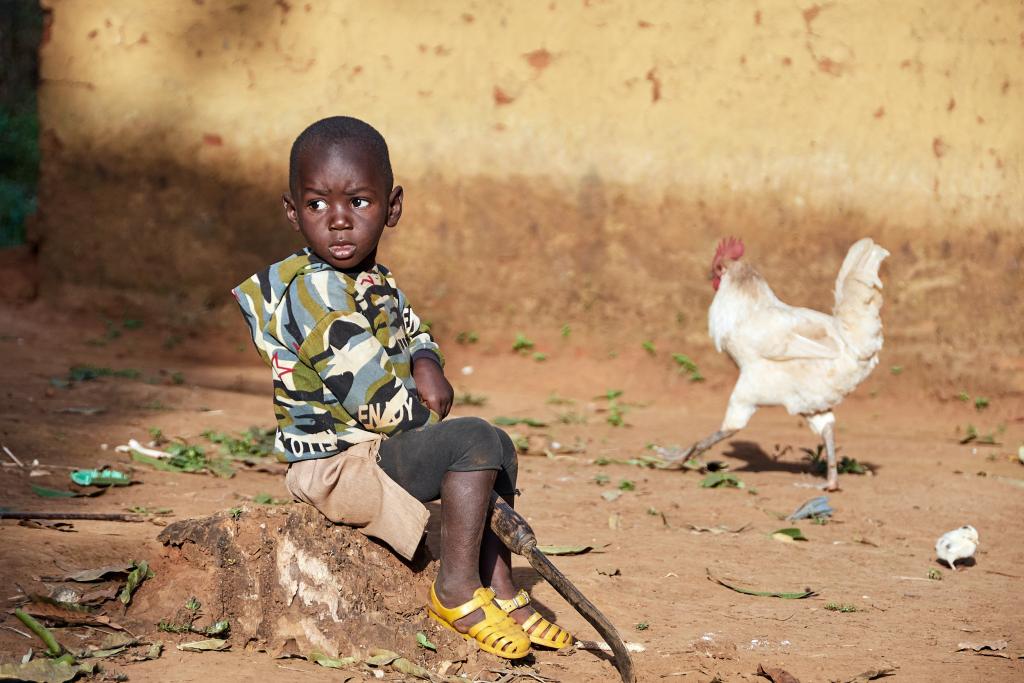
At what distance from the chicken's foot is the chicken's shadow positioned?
0.39m

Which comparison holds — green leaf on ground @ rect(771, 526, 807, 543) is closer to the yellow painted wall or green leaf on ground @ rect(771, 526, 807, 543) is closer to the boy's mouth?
the boy's mouth

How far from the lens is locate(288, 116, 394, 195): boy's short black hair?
9.85 feet

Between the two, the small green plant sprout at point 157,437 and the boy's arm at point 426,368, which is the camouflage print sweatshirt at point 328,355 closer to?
the boy's arm at point 426,368

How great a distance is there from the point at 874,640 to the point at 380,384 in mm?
1913

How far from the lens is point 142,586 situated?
321 cm

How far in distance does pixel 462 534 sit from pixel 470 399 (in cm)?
487

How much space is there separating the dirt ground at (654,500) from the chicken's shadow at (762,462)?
0.08 ft

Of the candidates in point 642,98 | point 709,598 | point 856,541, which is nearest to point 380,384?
point 709,598

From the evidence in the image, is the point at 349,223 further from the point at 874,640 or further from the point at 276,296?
the point at 874,640

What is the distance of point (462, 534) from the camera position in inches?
116

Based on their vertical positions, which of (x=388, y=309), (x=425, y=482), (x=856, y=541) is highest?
(x=388, y=309)

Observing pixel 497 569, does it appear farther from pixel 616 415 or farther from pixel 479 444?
pixel 616 415

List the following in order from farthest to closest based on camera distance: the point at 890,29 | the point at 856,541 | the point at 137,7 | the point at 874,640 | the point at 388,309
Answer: the point at 137,7
the point at 890,29
the point at 856,541
the point at 874,640
the point at 388,309

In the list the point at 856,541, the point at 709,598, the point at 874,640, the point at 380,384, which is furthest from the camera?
Result: the point at 856,541
